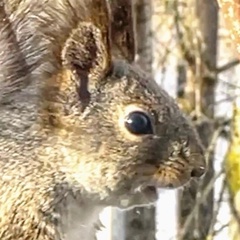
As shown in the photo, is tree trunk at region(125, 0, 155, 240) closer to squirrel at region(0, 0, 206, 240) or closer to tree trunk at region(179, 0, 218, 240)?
tree trunk at region(179, 0, 218, 240)

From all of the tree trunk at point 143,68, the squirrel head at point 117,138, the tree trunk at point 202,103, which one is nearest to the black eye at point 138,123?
the squirrel head at point 117,138

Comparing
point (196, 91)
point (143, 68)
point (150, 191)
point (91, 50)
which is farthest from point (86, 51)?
point (196, 91)

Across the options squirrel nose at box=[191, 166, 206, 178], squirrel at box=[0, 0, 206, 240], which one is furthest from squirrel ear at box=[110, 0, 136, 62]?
squirrel nose at box=[191, 166, 206, 178]

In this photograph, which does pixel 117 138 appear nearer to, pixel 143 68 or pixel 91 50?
pixel 91 50

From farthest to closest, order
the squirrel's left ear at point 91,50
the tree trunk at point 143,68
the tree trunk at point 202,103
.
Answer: the tree trunk at point 202,103, the tree trunk at point 143,68, the squirrel's left ear at point 91,50

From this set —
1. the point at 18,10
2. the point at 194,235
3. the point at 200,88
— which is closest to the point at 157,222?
the point at 194,235

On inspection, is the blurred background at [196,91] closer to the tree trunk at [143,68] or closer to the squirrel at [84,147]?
the tree trunk at [143,68]

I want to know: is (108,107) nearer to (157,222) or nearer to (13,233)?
(13,233)
